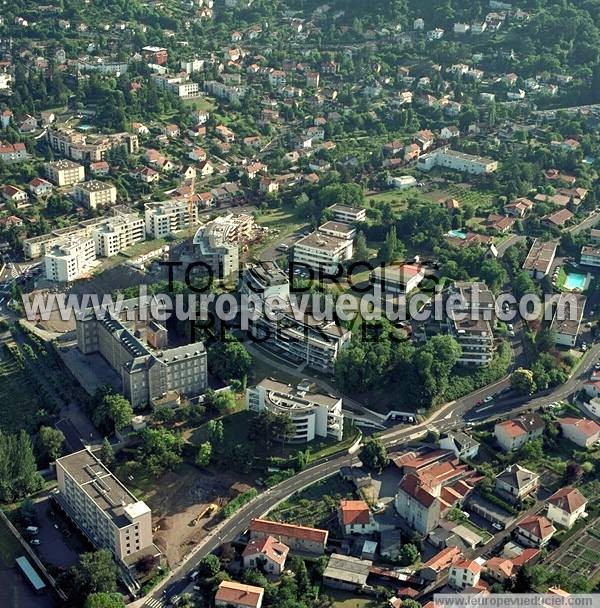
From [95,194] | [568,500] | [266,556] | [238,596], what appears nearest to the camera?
[238,596]

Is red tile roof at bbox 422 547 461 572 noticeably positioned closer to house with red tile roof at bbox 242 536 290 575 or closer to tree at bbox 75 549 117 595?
house with red tile roof at bbox 242 536 290 575

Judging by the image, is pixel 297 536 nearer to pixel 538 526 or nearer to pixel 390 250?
pixel 538 526

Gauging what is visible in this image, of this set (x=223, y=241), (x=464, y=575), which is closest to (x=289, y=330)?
(x=223, y=241)

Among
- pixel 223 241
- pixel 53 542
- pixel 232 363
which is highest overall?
pixel 223 241

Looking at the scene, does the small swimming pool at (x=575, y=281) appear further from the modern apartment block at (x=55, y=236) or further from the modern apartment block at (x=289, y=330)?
the modern apartment block at (x=55, y=236)

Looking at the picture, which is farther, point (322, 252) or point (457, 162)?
point (457, 162)

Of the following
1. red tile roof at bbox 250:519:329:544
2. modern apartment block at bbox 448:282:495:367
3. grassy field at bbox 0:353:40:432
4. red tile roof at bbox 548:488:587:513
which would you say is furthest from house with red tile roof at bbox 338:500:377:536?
grassy field at bbox 0:353:40:432

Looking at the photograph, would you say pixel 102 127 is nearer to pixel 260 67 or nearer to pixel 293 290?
pixel 260 67

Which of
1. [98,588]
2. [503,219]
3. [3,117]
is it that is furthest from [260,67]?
[98,588]
